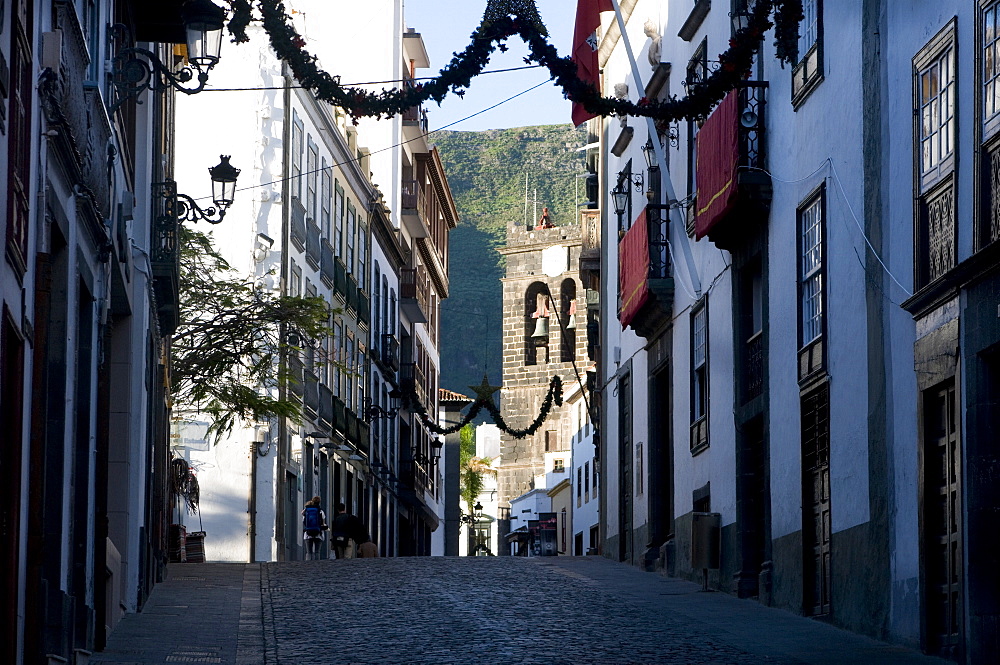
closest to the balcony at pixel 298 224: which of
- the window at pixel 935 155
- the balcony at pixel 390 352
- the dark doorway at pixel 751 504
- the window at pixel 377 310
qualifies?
the window at pixel 377 310

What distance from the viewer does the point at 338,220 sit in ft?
140

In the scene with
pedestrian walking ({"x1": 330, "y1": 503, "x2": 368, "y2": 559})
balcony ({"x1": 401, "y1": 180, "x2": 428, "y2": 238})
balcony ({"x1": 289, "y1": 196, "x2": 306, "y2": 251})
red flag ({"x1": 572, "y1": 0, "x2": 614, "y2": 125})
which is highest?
balcony ({"x1": 401, "y1": 180, "x2": 428, "y2": 238})

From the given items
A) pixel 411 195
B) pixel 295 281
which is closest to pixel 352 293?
pixel 295 281

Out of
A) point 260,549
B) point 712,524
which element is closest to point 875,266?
point 712,524

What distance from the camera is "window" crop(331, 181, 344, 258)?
1661 inches

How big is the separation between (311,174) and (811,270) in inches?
895

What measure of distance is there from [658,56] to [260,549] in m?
13.5

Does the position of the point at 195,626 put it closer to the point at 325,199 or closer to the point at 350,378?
the point at 325,199

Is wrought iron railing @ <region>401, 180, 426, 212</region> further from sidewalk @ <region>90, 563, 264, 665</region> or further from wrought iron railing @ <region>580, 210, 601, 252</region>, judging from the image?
sidewalk @ <region>90, 563, 264, 665</region>

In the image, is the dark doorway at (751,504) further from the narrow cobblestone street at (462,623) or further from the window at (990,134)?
the window at (990,134)

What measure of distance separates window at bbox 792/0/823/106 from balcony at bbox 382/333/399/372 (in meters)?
31.5

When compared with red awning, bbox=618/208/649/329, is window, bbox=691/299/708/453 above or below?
below

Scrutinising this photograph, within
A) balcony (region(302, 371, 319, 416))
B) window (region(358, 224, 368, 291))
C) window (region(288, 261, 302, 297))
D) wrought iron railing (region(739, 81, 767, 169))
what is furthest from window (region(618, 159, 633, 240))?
window (region(358, 224, 368, 291))

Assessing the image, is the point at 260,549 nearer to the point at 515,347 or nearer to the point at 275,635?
the point at 275,635
